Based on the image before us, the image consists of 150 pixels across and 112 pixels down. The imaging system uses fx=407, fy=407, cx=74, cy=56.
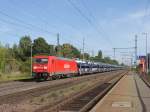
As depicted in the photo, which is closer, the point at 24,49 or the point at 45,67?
the point at 45,67

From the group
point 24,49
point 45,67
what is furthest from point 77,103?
point 24,49

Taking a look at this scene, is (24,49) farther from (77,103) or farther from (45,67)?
(77,103)

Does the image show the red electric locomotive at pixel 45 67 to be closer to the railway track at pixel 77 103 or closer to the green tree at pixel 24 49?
the railway track at pixel 77 103

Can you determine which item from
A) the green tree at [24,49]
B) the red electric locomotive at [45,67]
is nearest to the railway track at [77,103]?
the red electric locomotive at [45,67]

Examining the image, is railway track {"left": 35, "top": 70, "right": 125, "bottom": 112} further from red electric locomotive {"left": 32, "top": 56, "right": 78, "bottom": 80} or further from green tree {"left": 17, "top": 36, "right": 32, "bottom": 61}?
green tree {"left": 17, "top": 36, "right": 32, "bottom": 61}

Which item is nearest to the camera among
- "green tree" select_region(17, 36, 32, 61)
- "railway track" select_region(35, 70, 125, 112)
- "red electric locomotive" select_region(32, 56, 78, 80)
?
"railway track" select_region(35, 70, 125, 112)

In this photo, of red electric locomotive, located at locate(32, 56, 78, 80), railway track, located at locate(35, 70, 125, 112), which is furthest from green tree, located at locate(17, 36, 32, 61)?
railway track, located at locate(35, 70, 125, 112)

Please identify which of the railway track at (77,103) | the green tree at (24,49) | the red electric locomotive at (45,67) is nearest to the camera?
the railway track at (77,103)

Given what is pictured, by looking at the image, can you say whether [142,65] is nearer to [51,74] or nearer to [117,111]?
[51,74]

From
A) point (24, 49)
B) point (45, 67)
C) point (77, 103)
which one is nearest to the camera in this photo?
point (77, 103)

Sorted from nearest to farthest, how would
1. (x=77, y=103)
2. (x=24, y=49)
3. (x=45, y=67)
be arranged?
(x=77, y=103) → (x=45, y=67) → (x=24, y=49)

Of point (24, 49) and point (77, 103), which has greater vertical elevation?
point (24, 49)

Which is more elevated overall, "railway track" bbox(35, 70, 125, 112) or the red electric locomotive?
the red electric locomotive

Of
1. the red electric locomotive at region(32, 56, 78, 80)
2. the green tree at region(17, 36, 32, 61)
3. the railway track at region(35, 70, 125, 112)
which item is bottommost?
the railway track at region(35, 70, 125, 112)
